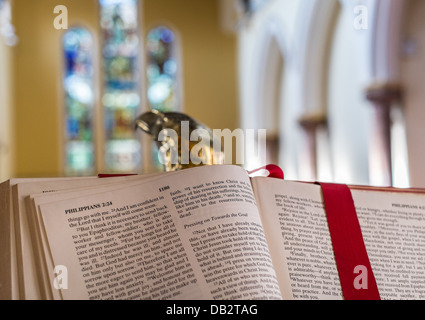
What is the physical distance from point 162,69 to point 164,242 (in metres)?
11.1

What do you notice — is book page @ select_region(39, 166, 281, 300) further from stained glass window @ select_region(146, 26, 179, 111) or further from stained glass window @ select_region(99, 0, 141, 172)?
stained glass window @ select_region(146, 26, 179, 111)

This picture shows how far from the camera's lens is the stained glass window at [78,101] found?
11.3 metres

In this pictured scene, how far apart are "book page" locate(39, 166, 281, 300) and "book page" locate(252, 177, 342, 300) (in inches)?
2.6

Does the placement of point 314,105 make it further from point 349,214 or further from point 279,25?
point 349,214

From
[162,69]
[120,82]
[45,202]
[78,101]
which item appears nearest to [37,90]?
[78,101]

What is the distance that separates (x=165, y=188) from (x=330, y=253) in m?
0.29

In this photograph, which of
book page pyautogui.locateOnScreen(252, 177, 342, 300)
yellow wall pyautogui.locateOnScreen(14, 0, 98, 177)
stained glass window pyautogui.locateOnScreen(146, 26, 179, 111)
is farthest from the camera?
stained glass window pyautogui.locateOnScreen(146, 26, 179, 111)

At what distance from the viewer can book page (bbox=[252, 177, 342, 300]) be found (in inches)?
36.6

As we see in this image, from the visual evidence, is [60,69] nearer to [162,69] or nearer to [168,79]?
[162,69]

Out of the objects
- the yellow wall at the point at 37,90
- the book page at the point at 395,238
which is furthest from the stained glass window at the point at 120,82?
the book page at the point at 395,238

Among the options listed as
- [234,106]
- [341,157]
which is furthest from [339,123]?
[234,106]

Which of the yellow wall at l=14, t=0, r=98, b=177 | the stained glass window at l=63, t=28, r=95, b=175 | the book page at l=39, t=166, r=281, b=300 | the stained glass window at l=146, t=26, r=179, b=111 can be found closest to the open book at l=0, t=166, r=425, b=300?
the book page at l=39, t=166, r=281, b=300

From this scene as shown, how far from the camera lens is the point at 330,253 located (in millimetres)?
984

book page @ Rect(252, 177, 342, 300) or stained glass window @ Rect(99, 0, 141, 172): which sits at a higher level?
stained glass window @ Rect(99, 0, 141, 172)
